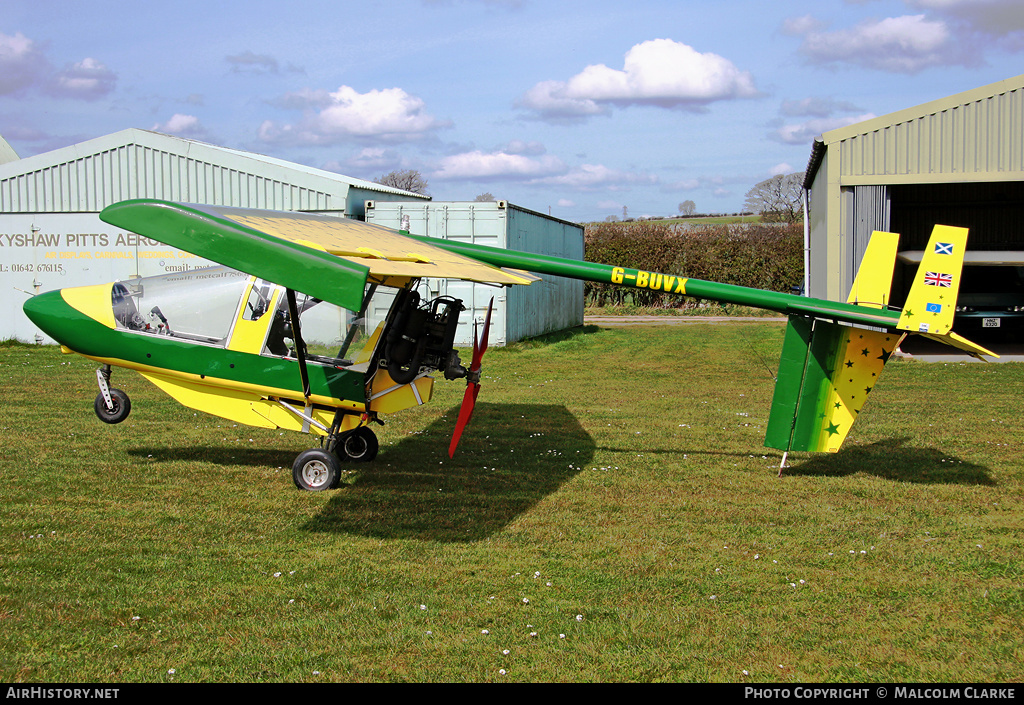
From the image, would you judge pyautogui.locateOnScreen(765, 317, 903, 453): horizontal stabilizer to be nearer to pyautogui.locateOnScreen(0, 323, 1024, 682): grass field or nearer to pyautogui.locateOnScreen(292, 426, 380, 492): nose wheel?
pyautogui.locateOnScreen(0, 323, 1024, 682): grass field

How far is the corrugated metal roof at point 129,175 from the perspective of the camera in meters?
20.2

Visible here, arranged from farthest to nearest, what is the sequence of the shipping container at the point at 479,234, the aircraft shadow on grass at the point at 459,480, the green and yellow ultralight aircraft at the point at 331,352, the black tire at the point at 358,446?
1. the shipping container at the point at 479,234
2. the black tire at the point at 358,446
3. the green and yellow ultralight aircraft at the point at 331,352
4. the aircraft shadow on grass at the point at 459,480

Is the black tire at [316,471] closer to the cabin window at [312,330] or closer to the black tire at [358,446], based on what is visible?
the cabin window at [312,330]

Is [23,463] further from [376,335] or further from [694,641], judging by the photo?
[694,641]

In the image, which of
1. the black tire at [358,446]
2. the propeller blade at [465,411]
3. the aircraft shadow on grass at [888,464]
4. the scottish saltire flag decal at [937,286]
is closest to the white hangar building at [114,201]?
the black tire at [358,446]

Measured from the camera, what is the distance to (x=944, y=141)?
1789 centimetres

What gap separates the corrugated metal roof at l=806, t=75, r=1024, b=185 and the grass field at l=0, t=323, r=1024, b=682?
27.7 ft

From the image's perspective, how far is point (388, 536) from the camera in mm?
6531

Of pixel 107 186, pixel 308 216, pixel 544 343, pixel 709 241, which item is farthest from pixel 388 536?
pixel 709 241

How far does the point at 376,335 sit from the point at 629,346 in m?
15.0

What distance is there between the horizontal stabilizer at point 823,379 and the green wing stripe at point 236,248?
4.91 m

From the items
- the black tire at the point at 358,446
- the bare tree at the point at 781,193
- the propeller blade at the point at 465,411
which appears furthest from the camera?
the bare tree at the point at 781,193

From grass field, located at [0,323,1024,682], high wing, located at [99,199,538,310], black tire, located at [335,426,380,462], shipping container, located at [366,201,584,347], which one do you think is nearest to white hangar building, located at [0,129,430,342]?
shipping container, located at [366,201,584,347]

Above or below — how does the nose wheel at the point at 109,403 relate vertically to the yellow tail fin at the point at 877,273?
below
